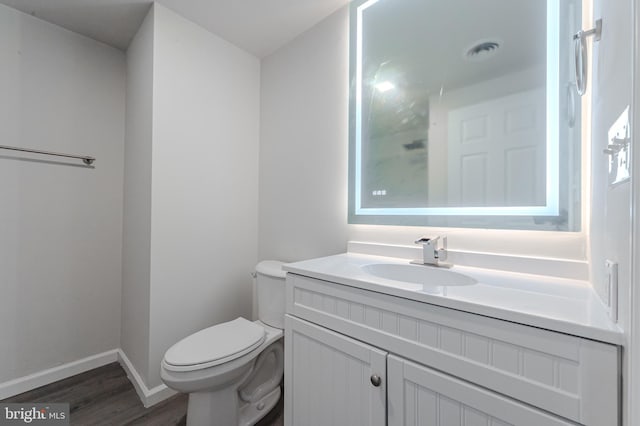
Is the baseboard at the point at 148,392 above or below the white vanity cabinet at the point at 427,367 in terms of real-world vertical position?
below

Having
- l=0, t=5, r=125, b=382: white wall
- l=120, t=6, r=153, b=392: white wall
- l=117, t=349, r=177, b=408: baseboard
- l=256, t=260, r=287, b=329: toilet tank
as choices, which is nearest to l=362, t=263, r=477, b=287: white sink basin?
l=256, t=260, r=287, b=329: toilet tank

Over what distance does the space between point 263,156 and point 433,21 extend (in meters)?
1.36

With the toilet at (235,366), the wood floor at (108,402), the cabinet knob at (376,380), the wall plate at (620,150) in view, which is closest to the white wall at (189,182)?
the wood floor at (108,402)

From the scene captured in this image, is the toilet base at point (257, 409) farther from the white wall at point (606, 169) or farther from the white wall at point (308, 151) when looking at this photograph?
the white wall at point (606, 169)

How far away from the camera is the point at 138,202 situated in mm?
1702

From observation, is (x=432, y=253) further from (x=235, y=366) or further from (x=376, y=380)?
(x=235, y=366)

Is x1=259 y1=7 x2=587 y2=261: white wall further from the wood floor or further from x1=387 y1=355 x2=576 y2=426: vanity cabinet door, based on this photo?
the wood floor

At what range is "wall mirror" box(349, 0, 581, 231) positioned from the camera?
3.15ft

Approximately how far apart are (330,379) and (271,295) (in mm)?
667

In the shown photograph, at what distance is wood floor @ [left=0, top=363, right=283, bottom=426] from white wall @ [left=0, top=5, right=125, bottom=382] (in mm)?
170

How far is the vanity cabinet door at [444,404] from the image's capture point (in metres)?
0.61

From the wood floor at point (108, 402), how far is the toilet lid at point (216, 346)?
Result: 467 millimetres

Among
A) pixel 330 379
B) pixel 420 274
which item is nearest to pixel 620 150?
pixel 420 274

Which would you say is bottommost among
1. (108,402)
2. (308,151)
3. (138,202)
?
→ (108,402)
